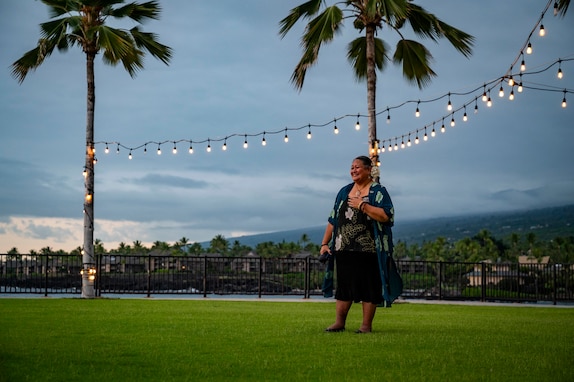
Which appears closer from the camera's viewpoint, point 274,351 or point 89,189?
point 274,351

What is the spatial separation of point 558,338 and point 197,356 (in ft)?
13.6

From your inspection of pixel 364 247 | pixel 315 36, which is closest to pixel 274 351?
pixel 364 247

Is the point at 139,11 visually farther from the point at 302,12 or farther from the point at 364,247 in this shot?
the point at 364,247

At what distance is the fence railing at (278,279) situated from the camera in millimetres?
20469

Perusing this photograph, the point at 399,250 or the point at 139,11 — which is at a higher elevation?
the point at 139,11

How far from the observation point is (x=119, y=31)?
60.6 ft

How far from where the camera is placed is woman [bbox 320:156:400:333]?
8.34 meters

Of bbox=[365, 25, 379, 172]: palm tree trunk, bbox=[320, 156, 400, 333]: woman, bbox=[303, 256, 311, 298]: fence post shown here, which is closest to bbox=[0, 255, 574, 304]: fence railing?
bbox=[303, 256, 311, 298]: fence post

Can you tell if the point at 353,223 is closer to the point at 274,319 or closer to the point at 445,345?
the point at 445,345

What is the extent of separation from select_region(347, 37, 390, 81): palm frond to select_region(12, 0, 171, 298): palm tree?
4.60 metres

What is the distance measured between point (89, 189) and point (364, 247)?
12.1 meters

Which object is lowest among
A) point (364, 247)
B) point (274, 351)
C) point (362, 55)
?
point (274, 351)

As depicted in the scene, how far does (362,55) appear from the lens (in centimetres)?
1988

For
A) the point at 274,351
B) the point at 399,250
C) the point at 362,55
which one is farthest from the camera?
the point at 399,250
